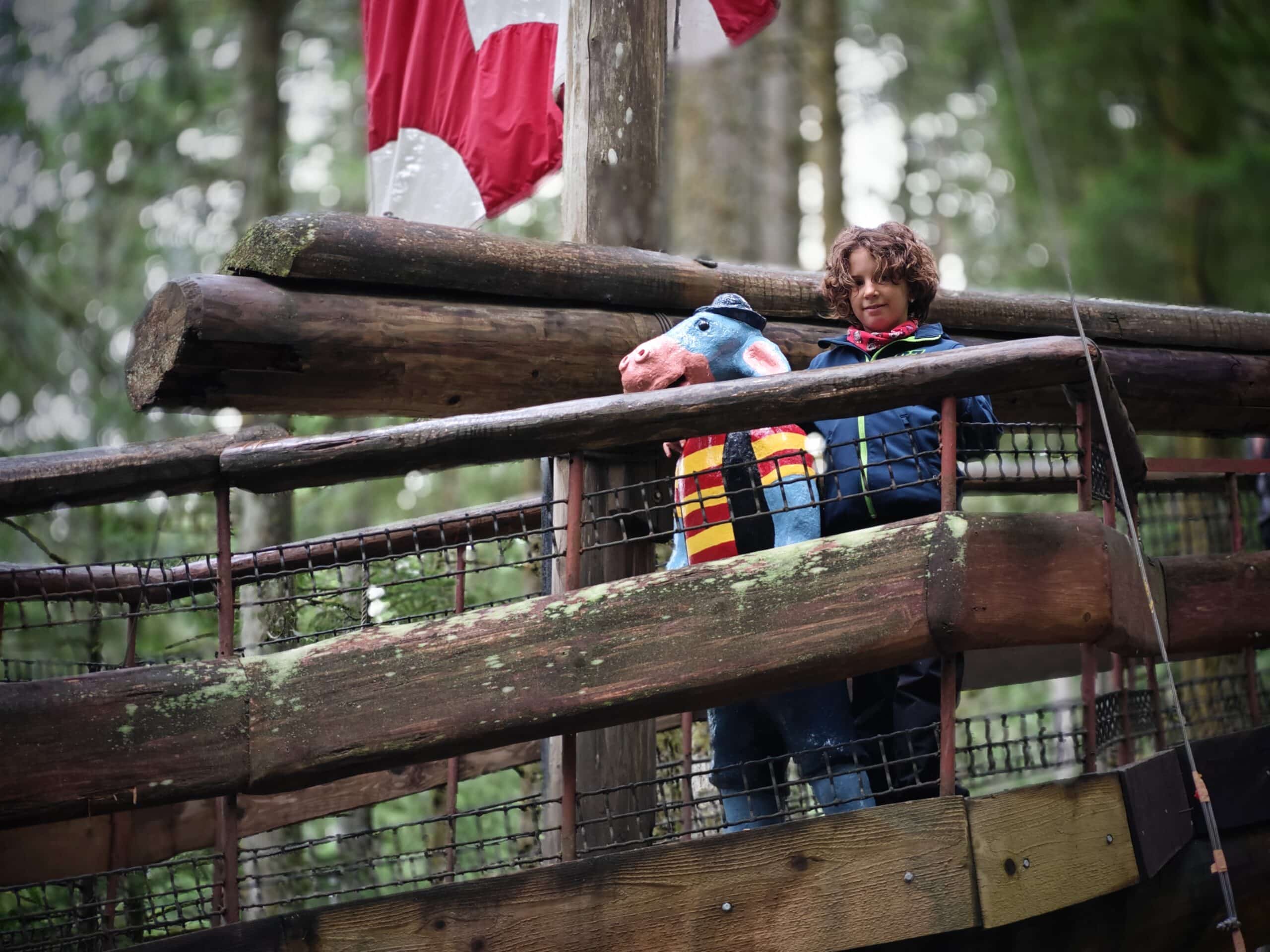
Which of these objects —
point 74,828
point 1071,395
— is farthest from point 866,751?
point 74,828

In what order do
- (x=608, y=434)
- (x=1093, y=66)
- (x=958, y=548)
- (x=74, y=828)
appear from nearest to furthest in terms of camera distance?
(x=958, y=548), (x=608, y=434), (x=74, y=828), (x=1093, y=66)

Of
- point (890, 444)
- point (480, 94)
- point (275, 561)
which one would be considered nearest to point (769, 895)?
point (890, 444)

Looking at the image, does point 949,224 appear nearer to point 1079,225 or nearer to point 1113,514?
point 1079,225

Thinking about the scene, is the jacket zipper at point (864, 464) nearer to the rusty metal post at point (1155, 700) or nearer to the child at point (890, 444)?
the child at point (890, 444)

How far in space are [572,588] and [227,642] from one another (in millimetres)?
851

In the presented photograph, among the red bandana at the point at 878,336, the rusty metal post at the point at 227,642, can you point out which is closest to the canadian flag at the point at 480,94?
the red bandana at the point at 878,336

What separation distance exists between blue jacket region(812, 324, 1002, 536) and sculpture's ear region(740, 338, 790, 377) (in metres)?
0.10

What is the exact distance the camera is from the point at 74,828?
4656 millimetres

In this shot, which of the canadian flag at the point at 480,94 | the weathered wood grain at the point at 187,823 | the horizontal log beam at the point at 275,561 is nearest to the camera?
the horizontal log beam at the point at 275,561

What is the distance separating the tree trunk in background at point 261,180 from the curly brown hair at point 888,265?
4.33 metres

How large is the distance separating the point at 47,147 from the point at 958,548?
1121 centimetres

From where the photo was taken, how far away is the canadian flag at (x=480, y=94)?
5.14 meters

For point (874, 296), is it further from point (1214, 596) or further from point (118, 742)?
point (118, 742)

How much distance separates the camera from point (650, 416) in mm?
3072
